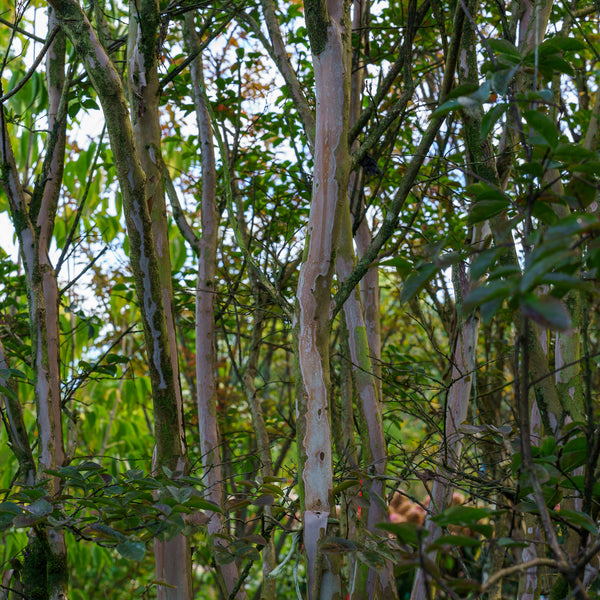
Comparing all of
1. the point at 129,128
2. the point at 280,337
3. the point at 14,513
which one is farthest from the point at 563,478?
the point at 280,337

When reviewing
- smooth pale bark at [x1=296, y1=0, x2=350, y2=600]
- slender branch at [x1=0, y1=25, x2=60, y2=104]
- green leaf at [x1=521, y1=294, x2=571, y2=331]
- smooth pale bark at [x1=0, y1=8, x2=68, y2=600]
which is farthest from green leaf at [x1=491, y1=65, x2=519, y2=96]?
smooth pale bark at [x1=0, y1=8, x2=68, y2=600]

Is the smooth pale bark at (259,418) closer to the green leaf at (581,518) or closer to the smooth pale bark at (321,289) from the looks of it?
the smooth pale bark at (321,289)

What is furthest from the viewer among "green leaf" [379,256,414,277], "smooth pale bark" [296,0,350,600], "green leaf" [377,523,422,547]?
"smooth pale bark" [296,0,350,600]

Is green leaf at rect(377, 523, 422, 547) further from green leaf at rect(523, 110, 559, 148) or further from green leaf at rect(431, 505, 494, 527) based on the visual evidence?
green leaf at rect(523, 110, 559, 148)

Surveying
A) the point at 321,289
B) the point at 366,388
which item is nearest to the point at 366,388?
the point at 366,388

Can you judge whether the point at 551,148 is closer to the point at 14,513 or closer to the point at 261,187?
the point at 14,513

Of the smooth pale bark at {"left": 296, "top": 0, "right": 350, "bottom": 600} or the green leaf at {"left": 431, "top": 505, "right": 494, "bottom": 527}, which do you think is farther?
the smooth pale bark at {"left": 296, "top": 0, "right": 350, "bottom": 600}

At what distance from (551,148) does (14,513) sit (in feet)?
3.17

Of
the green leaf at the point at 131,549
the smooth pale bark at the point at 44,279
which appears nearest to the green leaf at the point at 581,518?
the green leaf at the point at 131,549

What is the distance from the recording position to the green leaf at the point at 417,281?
0.79 metres

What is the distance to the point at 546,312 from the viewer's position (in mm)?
579

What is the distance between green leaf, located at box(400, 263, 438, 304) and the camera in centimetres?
79

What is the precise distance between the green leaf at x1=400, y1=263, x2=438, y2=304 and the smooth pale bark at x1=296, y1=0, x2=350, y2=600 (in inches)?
17.0

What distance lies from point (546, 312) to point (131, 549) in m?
0.71
